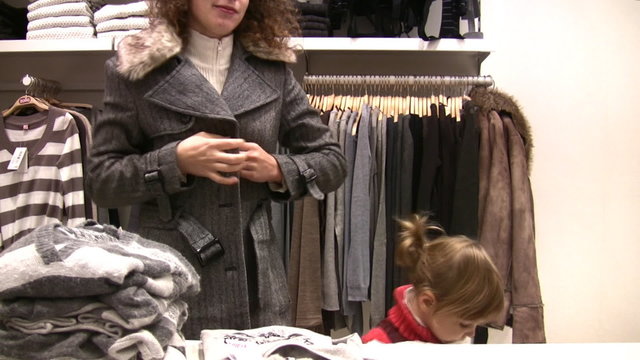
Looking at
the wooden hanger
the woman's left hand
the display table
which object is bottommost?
the display table

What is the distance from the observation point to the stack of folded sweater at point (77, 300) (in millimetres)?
485

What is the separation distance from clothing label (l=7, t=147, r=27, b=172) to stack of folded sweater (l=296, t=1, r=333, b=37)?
1052 millimetres

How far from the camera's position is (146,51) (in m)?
0.90

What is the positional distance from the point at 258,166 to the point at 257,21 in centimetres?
35

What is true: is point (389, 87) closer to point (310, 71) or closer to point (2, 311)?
point (310, 71)

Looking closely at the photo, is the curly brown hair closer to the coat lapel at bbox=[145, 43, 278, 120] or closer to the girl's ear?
the coat lapel at bbox=[145, 43, 278, 120]

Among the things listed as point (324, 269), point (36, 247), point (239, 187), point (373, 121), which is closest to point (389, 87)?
point (373, 121)

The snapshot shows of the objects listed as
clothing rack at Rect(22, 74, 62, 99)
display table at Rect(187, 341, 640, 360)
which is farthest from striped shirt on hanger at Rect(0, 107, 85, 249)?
display table at Rect(187, 341, 640, 360)

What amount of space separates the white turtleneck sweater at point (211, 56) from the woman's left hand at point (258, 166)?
0.17m

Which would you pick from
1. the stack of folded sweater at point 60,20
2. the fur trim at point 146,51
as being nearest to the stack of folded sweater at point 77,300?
the fur trim at point 146,51

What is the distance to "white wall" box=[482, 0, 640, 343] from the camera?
2.09 m

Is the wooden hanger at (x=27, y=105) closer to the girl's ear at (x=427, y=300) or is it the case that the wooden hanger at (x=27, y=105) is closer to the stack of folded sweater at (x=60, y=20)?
the stack of folded sweater at (x=60, y=20)

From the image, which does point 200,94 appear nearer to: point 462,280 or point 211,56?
point 211,56

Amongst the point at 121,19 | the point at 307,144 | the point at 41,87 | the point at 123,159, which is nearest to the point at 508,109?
the point at 307,144
